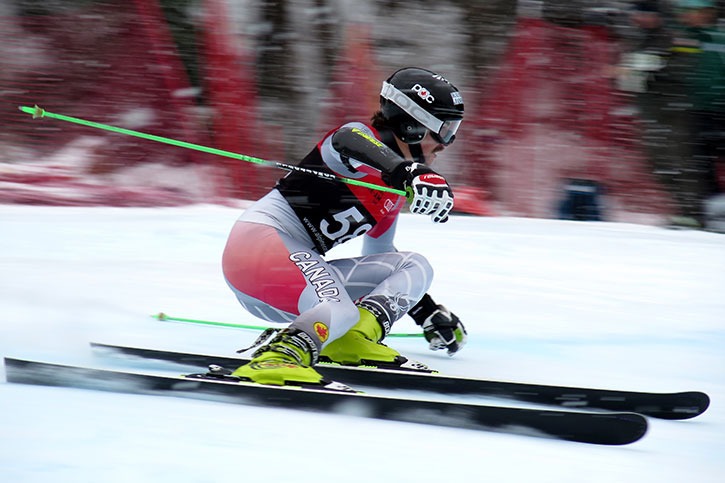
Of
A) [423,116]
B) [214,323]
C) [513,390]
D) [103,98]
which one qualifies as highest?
[103,98]

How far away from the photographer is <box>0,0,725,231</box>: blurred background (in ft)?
22.1

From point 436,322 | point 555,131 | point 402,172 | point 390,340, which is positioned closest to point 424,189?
point 402,172

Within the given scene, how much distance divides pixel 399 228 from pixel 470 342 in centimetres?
234

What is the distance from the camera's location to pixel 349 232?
9.33 ft

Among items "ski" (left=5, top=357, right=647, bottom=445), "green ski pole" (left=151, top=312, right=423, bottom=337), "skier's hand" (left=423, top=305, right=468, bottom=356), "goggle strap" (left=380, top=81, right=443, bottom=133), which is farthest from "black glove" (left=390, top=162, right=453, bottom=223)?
"green ski pole" (left=151, top=312, right=423, bottom=337)

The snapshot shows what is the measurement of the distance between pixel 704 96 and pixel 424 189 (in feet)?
15.5

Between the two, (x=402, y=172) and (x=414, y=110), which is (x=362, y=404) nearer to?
(x=402, y=172)

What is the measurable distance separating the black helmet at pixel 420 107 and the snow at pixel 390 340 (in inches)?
33.0

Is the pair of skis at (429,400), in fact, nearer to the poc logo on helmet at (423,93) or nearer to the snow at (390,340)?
the snow at (390,340)

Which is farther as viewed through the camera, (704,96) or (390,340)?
(704,96)

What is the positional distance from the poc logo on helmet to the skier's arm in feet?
0.79

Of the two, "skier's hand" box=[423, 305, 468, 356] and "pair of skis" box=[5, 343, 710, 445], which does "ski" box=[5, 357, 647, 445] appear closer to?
"pair of skis" box=[5, 343, 710, 445]

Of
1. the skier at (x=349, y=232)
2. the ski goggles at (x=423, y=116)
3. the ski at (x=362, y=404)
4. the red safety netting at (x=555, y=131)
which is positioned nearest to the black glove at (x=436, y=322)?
the skier at (x=349, y=232)

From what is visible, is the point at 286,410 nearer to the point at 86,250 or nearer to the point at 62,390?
the point at 62,390
